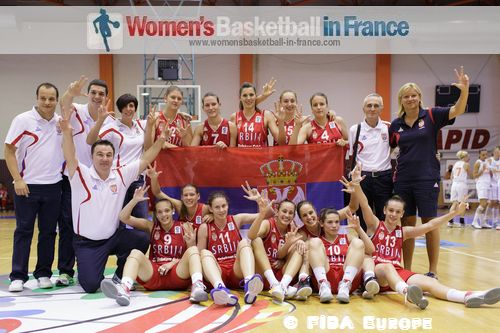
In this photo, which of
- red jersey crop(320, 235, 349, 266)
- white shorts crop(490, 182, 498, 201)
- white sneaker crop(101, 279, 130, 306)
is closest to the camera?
white sneaker crop(101, 279, 130, 306)

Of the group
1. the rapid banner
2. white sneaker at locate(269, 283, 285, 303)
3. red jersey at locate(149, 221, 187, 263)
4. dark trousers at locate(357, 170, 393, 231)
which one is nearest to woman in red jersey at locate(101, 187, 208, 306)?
red jersey at locate(149, 221, 187, 263)

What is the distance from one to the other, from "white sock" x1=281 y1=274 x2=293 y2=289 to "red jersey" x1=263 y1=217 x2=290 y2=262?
35cm

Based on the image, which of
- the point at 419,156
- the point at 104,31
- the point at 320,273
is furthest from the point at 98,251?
the point at 104,31

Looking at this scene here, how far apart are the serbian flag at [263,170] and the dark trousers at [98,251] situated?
31.3 inches

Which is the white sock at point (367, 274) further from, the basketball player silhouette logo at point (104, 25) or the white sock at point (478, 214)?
the basketball player silhouette logo at point (104, 25)

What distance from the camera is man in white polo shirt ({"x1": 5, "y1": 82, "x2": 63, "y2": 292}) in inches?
176

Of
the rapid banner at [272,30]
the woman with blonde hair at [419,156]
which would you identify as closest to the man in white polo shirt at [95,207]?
the woman with blonde hair at [419,156]

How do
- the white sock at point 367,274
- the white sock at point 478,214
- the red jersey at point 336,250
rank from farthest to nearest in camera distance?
1. the white sock at point 478,214
2. the red jersey at point 336,250
3. the white sock at point 367,274

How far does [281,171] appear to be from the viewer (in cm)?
511

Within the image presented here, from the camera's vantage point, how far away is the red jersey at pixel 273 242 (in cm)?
442

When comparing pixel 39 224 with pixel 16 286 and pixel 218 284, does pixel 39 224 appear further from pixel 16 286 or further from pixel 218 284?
pixel 218 284

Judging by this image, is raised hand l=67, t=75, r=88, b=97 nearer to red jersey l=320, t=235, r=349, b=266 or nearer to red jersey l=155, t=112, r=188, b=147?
red jersey l=155, t=112, r=188, b=147

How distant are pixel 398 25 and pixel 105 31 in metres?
8.74

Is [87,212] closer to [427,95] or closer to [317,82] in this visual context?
[317,82]
